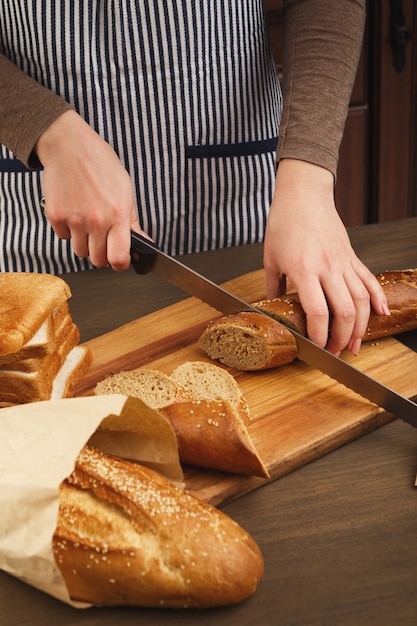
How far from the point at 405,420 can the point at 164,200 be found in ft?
2.82

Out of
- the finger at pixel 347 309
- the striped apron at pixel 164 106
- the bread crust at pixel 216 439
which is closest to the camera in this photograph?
the bread crust at pixel 216 439

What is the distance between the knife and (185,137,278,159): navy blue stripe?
0.44 metres

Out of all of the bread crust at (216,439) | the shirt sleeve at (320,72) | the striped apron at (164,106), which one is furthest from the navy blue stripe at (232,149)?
the bread crust at (216,439)

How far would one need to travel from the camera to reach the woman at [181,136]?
1.43 metres

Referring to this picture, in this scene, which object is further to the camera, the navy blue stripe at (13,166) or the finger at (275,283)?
the navy blue stripe at (13,166)

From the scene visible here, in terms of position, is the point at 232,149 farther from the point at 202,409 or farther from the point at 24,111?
the point at 202,409

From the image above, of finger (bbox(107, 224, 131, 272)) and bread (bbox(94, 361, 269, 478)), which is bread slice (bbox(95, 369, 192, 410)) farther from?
finger (bbox(107, 224, 131, 272))

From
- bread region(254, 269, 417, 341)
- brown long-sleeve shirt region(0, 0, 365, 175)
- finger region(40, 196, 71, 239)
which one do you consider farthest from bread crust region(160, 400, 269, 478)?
brown long-sleeve shirt region(0, 0, 365, 175)

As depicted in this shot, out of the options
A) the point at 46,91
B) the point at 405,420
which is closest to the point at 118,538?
the point at 405,420

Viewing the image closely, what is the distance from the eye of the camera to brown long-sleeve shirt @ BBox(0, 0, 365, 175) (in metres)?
1.54

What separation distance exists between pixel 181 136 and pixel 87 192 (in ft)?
1.47

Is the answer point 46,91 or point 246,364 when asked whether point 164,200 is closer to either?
point 46,91

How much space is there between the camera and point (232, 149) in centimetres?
187

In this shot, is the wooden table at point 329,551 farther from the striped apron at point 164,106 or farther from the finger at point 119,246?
the striped apron at point 164,106
